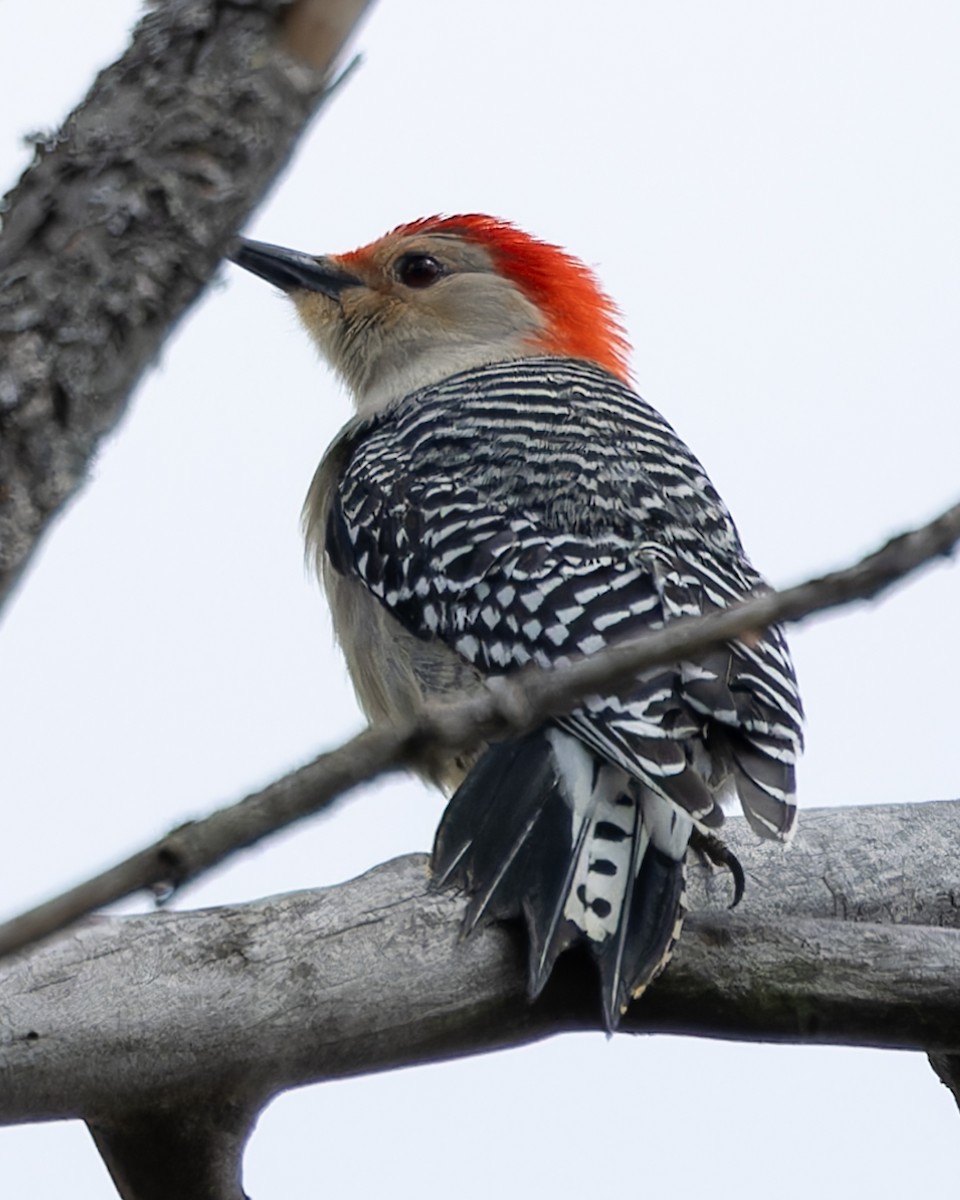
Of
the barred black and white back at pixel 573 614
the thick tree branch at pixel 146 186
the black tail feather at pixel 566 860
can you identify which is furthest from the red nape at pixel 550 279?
the thick tree branch at pixel 146 186

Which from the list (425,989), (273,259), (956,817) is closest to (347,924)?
(425,989)

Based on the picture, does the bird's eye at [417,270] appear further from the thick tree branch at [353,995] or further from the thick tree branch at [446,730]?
the thick tree branch at [446,730]

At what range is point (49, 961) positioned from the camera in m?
3.34

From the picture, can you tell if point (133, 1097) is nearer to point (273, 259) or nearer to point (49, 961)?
point (49, 961)

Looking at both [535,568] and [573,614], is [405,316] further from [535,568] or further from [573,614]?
[573,614]

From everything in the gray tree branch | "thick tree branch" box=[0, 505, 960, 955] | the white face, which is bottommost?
the gray tree branch

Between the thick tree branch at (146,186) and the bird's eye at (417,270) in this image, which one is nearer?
the thick tree branch at (146,186)

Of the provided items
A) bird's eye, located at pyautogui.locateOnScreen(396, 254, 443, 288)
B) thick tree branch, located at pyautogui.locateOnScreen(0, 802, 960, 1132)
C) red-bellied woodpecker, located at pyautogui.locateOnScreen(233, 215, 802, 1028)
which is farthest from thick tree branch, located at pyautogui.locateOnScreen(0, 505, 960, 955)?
bird's eye, located at pyautogui.locateOnScreen(396, 254, 443, 288)

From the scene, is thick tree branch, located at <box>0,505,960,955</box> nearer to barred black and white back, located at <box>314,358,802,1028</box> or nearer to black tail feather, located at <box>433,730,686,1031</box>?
barred black and white back, located at <box>314,358,802,1028</box>

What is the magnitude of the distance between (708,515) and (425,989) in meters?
2.21

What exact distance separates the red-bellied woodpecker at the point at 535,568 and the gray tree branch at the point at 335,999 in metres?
0.14

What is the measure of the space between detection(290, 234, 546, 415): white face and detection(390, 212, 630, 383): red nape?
0.28ft

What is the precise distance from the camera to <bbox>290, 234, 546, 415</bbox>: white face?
6.65 meters

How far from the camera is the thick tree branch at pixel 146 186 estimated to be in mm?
1749
